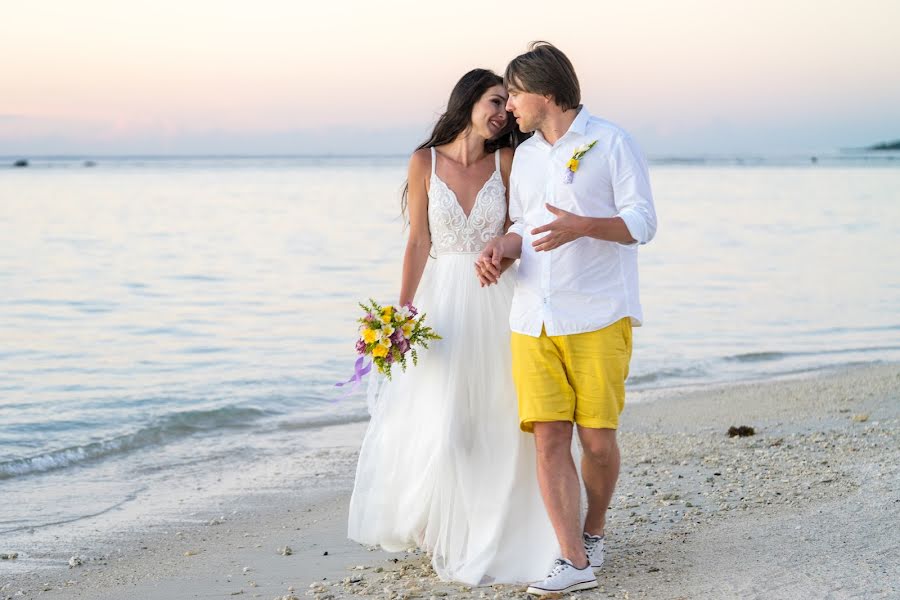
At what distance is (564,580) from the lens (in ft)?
14.2

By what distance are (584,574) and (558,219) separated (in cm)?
149

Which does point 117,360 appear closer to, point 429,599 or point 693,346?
point 693,346

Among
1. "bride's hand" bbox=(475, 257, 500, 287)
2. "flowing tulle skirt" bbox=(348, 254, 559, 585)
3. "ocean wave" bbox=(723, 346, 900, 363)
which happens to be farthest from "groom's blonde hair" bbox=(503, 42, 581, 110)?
"ocean wave" bbox=(723, 346, 900, 363)

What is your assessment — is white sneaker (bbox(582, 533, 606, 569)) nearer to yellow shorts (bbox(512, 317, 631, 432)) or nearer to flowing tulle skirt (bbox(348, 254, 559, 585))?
flowing tulle skirt (bbox(348, 254, 559, 585))

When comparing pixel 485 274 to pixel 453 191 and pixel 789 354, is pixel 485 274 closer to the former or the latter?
pixel 453 191

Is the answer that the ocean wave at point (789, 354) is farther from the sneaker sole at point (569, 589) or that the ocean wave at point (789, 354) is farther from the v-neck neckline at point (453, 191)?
the sneaker sole at point (569, 589)

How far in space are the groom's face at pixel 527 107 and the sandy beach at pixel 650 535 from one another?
1.92 meters

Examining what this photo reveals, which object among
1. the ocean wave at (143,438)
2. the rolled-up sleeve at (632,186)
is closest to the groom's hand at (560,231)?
the rolled-up sleeve at (632,186)

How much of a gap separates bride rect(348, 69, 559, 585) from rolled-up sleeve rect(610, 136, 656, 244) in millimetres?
777

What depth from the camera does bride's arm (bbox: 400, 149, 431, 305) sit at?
4891 mm

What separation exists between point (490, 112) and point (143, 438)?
18.0ft

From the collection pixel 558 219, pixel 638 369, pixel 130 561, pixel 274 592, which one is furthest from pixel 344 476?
pixel 638 369

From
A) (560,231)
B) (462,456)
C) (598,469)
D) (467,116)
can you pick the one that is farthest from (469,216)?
(598,469)

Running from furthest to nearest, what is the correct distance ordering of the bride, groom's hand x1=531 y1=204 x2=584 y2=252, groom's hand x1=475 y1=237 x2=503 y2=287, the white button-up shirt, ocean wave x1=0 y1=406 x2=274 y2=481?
ocean wave x1=0 y1=406 x2=274 y2=481 < the bride < groom's hand x1=475 y1=237 x2=503 y2=287 < the white button-up shirt < groom's hand x1=531 y1=204 x2=584 y2=252
